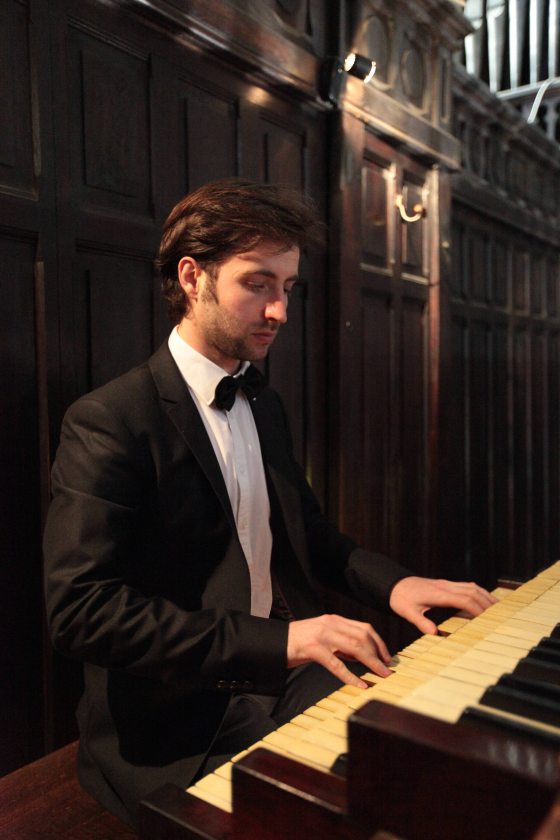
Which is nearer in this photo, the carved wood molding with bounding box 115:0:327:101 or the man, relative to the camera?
the man

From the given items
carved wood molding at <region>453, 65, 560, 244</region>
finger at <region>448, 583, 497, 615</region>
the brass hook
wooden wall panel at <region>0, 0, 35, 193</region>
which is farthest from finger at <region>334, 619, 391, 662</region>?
carved wood molding at <region>453, 65, 560, 244</region>

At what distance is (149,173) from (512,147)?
11.4 ft

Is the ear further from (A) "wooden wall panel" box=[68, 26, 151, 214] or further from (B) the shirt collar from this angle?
(A) "wooden wall panel" box=[68, 26, 151, 214]

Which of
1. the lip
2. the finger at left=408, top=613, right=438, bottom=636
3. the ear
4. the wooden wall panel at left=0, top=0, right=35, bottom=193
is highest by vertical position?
the wooden wall panel at left=0, top=0, right=35, bottom=193

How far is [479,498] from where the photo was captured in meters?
4.38

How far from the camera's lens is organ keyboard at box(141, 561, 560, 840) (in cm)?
65

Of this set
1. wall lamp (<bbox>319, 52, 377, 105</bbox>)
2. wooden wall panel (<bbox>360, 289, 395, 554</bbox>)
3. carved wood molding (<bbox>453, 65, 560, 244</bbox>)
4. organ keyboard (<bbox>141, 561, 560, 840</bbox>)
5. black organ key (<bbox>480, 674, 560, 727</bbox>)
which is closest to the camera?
organ keyboard (<bbox>141, 561, 560, 840</bbox>)

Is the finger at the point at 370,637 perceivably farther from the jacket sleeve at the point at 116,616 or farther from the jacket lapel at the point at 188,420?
the jacket lapel at the point at 188,420

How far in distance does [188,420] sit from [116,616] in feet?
1.65

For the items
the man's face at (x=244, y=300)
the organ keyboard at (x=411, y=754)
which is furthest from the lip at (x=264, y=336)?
the organ keyboard at (x=411, y=754)

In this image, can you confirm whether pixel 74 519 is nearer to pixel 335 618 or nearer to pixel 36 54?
pixel 335 618

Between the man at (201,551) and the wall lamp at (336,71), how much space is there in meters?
1.24

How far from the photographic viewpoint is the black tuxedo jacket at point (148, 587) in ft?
4.31

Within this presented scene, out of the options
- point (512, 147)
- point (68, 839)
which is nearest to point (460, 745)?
point (68, 839)
